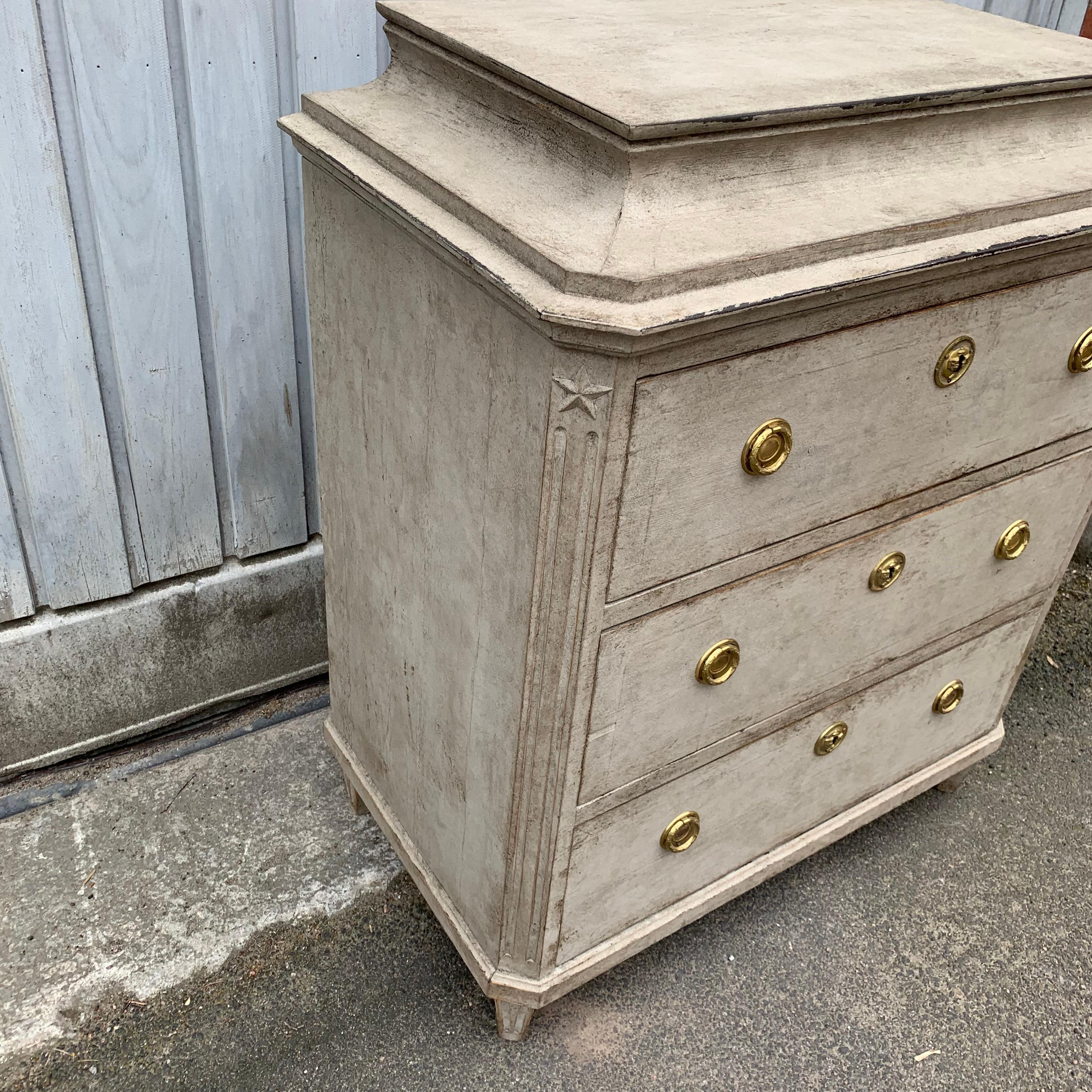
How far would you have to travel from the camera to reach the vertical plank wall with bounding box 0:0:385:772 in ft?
5.22

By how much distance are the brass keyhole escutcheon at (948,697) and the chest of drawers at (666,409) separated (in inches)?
3.4

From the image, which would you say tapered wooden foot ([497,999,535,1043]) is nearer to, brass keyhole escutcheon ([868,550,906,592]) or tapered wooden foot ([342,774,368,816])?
tapered wooden foot ([342,774,368,816])

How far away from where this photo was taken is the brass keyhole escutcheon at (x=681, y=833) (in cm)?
158

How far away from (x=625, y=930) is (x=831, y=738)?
47cm

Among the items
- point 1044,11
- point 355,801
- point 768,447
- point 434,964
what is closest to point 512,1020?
point 434,964

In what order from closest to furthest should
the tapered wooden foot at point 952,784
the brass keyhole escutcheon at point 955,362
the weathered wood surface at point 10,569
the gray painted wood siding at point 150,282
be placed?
the brass keyhole escutcheon at point 955,362
the gray painted wood siding at point 150,282
the weathered wood surface at point 10,569
the tapered wooden foot at point 952,784

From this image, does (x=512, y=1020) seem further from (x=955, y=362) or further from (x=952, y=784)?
(x=955, y=362)

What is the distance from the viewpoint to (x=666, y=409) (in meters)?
1.09

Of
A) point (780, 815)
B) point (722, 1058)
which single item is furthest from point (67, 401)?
point (722, 1058)

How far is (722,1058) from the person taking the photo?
1.71 m

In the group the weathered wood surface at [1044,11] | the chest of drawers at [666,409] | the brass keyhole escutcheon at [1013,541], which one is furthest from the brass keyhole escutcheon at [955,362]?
the weathered wood surface at [1044,11]

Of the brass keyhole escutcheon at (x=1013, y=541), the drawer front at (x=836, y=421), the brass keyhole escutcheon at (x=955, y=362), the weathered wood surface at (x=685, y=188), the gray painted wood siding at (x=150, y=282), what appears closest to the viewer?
the weathered wood surface at (x=685, y=188)

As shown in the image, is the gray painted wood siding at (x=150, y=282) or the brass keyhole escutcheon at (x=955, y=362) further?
the gray painted wood siding at (x=150, y=282)

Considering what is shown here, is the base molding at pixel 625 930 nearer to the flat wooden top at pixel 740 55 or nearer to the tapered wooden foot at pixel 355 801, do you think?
the tapered wooden foot at pixel 355 801
